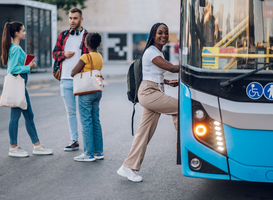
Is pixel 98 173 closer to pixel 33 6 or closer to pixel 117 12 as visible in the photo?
pixel 33 6

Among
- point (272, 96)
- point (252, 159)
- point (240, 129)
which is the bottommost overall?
point (252, 159)

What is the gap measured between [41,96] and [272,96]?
405 inches

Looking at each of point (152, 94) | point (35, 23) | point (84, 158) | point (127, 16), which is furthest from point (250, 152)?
point (127, 16)

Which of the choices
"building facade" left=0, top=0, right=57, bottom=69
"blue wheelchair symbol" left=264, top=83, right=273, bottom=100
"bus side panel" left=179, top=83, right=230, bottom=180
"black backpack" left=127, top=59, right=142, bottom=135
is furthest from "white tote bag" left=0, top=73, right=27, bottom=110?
"building facade" left=0, top=0, right=57, bottom=69

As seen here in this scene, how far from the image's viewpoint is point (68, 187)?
441 centimetres

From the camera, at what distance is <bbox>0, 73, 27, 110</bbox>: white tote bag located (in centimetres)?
543

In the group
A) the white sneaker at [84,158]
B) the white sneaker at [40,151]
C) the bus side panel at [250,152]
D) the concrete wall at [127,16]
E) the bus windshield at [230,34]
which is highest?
the concrete wall at [127,16]

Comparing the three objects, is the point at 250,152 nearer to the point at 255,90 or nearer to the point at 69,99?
the point at 255,90

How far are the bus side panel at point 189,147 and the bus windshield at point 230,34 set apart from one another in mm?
328

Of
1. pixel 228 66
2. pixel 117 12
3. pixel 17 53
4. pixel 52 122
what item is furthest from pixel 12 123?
pixel 117 12

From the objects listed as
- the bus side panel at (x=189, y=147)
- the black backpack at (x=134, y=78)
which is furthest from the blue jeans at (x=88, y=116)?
the bus side panel at (x=189, y=147)

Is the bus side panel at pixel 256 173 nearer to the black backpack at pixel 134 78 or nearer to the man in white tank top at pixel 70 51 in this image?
the black backpack at pixel 134 78

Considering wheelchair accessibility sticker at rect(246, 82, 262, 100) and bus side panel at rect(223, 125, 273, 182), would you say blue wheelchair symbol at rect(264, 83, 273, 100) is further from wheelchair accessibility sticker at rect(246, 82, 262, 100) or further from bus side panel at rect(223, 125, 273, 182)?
bus side panel at rect(223, 125, 273, 182)

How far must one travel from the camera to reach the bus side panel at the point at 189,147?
3.42m
